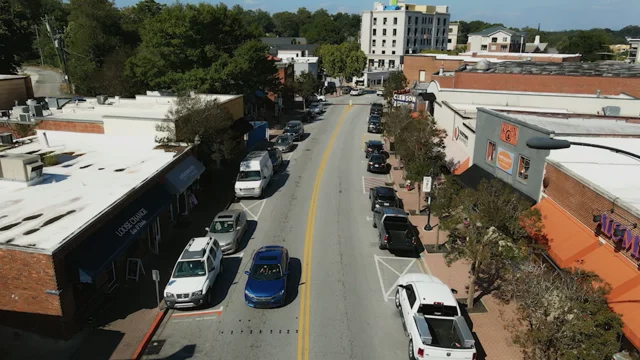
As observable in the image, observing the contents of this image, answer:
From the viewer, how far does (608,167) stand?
21031mm

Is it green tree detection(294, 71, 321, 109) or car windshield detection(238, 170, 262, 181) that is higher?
green tree detection(294, 71, 321, 109)

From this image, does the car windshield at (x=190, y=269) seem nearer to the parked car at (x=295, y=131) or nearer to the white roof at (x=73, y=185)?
the white roof at (x=73, y=185)

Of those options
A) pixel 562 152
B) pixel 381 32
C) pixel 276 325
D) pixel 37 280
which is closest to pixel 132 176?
pixel 37 280

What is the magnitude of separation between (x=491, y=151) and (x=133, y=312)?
20.9m

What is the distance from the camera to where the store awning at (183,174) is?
2523 centimetres

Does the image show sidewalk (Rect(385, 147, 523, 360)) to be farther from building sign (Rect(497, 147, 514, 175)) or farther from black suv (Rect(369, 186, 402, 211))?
building sign (Rect(497, 147, 514, 175))

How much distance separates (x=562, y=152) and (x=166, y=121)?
2353 centimetres

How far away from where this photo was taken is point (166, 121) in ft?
101

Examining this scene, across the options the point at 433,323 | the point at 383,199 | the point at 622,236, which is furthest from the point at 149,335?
the point at 383,199

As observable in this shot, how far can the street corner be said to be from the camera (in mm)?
20719

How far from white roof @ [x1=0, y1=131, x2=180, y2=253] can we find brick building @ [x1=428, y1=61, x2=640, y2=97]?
32.2 m

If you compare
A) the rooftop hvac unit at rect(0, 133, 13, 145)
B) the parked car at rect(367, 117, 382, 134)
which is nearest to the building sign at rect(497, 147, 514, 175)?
the rooftop hvac unit at rect(0, 133, 13, 145)

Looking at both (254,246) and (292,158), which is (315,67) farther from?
(254,246)

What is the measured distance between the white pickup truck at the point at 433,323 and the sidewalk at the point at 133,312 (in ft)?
31.6
